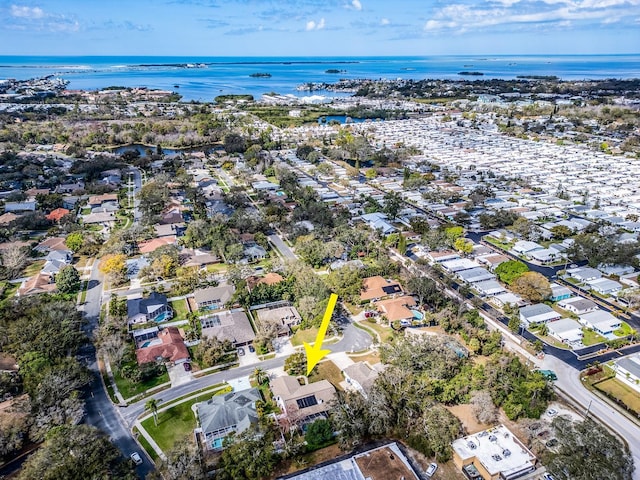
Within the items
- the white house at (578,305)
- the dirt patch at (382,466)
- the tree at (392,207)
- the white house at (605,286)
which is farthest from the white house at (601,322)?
the tree at (392,207)

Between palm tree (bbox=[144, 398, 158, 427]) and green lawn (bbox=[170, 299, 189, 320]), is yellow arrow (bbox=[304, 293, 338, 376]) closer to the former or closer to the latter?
palm tree (bbox=[144, 398, 158, 427])

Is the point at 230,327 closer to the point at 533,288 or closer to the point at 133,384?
the point at 133,384

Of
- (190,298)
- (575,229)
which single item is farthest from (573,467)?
(575,229)

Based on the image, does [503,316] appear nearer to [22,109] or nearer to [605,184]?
[605,184]

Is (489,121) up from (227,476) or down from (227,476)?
up

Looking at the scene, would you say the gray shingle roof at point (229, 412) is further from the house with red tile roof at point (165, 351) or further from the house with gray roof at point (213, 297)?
the house with gray roof at point (213, 297)

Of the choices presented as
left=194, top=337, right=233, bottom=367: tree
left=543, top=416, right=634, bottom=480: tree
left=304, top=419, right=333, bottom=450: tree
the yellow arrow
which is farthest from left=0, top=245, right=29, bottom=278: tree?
left=543, top=416, right=634, bottom=480: tree
